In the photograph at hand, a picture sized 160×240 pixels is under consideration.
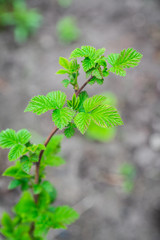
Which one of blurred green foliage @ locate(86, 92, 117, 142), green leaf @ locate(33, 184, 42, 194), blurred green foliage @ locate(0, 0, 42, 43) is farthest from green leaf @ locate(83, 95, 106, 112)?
blurred green foliage @ locate(0, 0, 42, 43)

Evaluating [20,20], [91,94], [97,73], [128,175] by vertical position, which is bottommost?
[97,73]

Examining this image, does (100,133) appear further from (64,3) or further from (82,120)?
(64,3)

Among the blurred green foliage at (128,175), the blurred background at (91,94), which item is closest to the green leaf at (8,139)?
the blurred background at (91,94)

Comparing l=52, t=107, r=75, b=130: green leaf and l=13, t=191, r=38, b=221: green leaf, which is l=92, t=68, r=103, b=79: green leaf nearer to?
→ l=52, t=107, r=75, b=130: green leaf

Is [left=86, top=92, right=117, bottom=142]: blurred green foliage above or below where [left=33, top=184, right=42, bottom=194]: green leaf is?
above

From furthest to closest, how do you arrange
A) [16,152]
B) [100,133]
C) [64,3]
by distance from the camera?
[64,3] < [100,133] < [16,152]

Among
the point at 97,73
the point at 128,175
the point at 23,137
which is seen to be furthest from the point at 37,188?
the point at 128,175

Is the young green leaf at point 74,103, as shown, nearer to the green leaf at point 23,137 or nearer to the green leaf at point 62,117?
the green leaf at point 62,117
